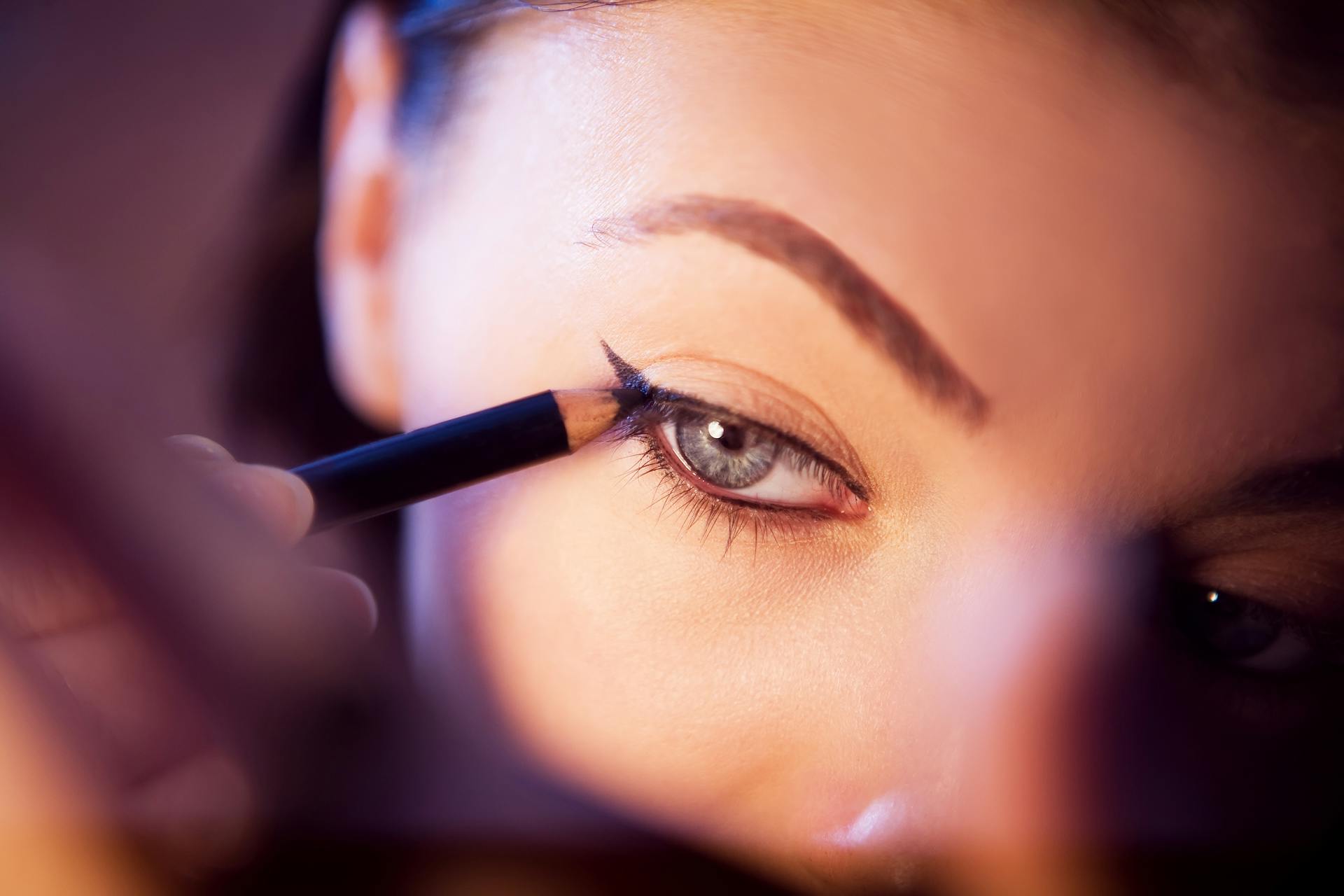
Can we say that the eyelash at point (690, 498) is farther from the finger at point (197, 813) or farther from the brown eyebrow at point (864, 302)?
the finger at point (197, 813)

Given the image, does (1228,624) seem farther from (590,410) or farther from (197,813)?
(197,813)

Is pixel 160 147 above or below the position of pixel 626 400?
above

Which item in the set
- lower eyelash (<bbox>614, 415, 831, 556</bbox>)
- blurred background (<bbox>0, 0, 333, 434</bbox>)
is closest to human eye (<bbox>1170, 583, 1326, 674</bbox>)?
lower eyelash (<bbox>614, 415, 831, 556</bbox>)

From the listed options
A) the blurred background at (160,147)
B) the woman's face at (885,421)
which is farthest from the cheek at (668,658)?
the blurred background at (160,147)

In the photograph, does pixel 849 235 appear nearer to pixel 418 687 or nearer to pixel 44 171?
pixel 418 687

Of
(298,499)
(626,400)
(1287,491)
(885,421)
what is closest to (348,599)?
(298,499)

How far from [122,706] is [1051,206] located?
0.38 metres

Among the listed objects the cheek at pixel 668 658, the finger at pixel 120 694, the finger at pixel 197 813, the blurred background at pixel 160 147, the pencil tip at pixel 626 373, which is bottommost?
the finger at pixel 197 813

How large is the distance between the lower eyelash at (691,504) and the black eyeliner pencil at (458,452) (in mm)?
21

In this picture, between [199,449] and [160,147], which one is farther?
[160,147]

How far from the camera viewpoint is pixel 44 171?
1.90 feet

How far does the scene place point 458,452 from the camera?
1.36ft

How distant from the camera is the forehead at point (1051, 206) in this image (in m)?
0.35

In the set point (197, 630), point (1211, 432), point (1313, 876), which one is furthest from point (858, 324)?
point (1313, 876)
